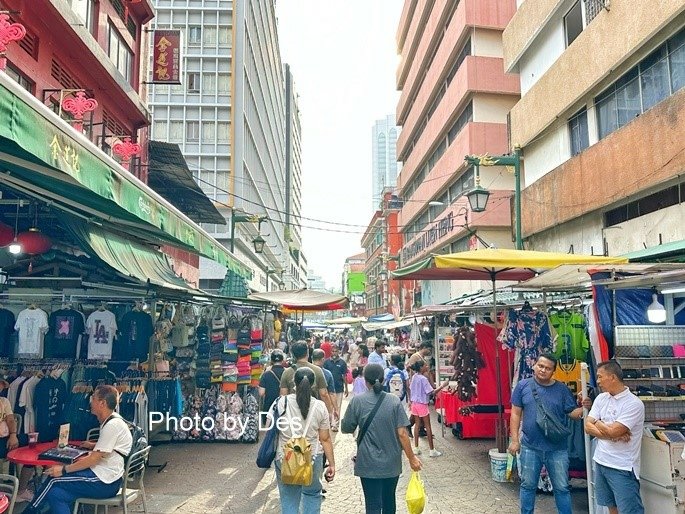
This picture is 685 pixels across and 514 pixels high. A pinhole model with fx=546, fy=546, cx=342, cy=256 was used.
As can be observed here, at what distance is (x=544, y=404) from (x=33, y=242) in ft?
22.2

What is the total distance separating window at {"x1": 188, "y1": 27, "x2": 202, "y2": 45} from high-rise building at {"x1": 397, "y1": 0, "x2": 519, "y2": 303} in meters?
14.7

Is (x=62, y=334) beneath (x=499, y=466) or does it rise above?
above

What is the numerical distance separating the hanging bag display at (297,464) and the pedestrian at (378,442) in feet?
1.71

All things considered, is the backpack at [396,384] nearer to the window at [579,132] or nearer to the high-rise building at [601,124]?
the high-rise building at [601,124]

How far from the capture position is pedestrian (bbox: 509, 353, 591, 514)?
220 inches

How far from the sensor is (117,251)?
7.33 meters

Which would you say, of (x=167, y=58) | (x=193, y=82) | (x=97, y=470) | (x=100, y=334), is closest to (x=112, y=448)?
(x=97, y=470)

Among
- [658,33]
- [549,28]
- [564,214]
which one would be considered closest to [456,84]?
[549,28]

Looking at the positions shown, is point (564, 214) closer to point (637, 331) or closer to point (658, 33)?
point (658, 33)

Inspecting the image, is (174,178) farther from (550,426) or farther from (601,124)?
(550,426)

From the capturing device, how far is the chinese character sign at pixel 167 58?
18297 mm

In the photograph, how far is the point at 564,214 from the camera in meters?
15.4

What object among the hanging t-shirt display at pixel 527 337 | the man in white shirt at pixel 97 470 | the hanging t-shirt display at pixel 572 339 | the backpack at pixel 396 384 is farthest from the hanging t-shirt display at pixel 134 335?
the hanging t-shirt display at pixel 572 339

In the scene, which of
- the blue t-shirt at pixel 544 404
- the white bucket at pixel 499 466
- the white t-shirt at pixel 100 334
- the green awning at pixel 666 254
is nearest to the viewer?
the blue t-shirt at pixel 544 404
